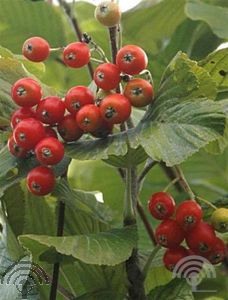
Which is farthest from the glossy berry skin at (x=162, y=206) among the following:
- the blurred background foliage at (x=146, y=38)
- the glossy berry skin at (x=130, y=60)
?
the blurred background foliage at (x=146, y=38)

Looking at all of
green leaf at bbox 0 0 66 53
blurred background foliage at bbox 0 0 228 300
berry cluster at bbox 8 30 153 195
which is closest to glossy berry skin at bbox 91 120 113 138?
berry cluster at bbox 8 30 153 195

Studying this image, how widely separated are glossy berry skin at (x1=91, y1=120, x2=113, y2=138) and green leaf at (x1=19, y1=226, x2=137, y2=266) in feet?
0.51

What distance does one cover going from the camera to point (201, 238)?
1.22m

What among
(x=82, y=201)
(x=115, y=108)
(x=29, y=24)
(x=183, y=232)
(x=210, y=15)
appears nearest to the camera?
(x=115, y=108)

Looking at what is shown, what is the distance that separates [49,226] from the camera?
150cm

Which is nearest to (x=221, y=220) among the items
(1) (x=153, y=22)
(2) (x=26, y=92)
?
(2) (x=26, y=92)

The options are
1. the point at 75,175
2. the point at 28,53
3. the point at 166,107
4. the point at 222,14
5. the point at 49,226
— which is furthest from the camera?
the point at 75,175

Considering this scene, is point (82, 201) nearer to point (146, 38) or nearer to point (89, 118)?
point (89, 118)

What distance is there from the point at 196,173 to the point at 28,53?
2.94ft

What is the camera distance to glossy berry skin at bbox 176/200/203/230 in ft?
4.04

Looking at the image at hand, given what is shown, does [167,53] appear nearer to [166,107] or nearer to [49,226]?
[49,226]

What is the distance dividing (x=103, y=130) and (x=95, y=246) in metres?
0.18

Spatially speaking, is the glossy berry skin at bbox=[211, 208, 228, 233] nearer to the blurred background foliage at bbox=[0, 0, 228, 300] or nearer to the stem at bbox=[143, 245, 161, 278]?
the stem at bbox=[143, 245, 161, 278]

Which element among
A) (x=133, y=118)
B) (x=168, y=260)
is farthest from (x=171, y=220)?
(x=133, y=118)
